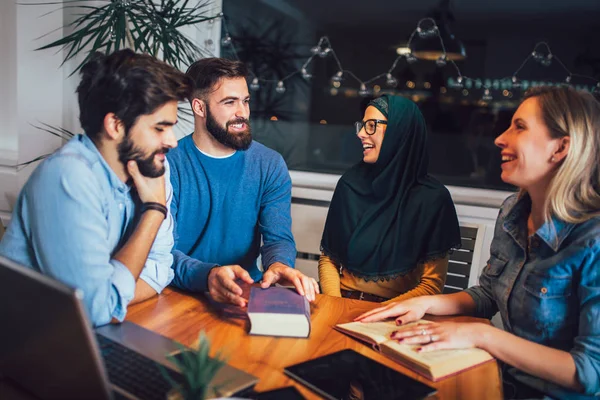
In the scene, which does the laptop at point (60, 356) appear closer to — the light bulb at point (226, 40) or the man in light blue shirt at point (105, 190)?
the man in light blue shirt at point (105, 190)

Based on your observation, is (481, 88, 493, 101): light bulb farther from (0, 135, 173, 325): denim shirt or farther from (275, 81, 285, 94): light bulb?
(0, 135, 173, 325): denim shirt

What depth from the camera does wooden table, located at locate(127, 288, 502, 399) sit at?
3.77 ft

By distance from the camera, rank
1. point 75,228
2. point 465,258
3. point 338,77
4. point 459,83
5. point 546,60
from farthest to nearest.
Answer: point 338,77 → point 459,83 → point 546,60 → point 465,258 → point 75,228

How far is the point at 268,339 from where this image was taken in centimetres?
132

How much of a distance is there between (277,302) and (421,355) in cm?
37

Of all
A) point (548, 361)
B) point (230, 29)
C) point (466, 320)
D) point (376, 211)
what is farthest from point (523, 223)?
Answer: point (230, 29)

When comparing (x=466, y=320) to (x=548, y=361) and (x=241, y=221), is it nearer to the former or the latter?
(x=548, y=361)

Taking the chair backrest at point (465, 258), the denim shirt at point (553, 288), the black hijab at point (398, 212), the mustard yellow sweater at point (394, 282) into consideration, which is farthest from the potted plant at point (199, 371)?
the chair backrest at point (465, 258)

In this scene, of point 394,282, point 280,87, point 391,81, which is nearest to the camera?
point 394,282

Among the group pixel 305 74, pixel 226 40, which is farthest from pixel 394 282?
pixel 226 40

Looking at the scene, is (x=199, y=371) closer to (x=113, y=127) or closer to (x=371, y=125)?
(x=113, y=127)

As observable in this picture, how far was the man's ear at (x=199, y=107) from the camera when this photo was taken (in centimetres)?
223

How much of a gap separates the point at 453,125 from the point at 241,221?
155 centimetres

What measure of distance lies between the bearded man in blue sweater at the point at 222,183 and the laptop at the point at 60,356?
1.11 m
